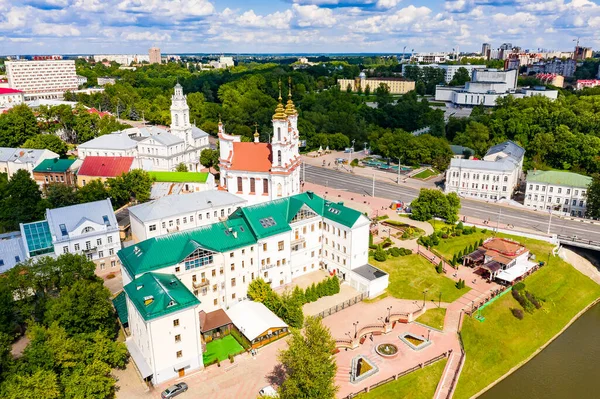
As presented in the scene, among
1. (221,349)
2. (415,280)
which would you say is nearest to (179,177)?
(221,349)

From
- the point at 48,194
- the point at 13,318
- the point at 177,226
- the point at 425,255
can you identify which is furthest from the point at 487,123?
the point at 13,318

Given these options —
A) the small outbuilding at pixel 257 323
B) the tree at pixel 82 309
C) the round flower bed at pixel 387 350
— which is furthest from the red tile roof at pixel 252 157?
the round flower bed at pixel 387 350

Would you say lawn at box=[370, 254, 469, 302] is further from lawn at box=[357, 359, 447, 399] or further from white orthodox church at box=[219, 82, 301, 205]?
white orthodox church at box=[219, 82, 301, 205]

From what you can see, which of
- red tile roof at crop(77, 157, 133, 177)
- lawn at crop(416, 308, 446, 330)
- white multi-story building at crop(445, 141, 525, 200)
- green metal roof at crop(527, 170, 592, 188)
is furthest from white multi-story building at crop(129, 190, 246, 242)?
green metal roof at crop(527, 170, 592, 188)

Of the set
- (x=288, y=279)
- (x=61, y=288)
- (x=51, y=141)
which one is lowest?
(x=288, y=279)

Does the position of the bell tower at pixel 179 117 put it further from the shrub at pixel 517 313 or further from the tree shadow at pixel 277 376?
the shrub at pixel 517 313

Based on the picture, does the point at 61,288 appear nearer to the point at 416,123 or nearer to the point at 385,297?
the point at 385,297
